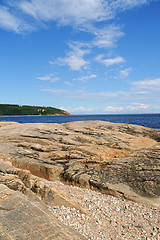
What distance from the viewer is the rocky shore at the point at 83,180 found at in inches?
248

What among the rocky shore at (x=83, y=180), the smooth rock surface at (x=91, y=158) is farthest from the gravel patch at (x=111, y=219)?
the smooth rock surface at (x=91, y=158)

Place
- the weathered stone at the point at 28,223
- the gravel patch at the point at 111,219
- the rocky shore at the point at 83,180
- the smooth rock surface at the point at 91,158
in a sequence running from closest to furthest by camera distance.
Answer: the weathered stone at the point at 28,223
the gravel patch at the point at 111,219
the rocky shore at the point at 83,180
the smooth rock surface at the point at 91,158

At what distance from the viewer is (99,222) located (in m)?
6.71

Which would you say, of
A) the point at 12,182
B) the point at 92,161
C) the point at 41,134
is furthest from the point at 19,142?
the point at 12,182

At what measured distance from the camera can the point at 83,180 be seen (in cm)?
1050

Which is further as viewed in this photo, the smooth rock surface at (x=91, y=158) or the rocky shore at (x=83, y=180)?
the smooth rock surface at (x=91, y=158)

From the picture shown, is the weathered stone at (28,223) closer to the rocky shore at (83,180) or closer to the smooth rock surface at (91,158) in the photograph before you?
the rocky shore at (83,180)

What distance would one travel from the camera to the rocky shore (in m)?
6.31

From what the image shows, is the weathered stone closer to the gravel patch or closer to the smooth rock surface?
the gravel patch

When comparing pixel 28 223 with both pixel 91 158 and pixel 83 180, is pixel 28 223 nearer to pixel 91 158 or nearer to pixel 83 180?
pixel 83 180

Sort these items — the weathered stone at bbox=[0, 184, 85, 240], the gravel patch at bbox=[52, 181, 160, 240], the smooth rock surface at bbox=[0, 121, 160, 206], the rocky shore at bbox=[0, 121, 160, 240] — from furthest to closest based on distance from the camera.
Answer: the smooth rock surface at bbox=[0, 121, 160, 206], the rocky shore at bbox=[0, 121, 160, 240], the gravel patch at bbox=[52, 181, 160, 240], the weathered stone at bbox=[0, 184, 85, 240]

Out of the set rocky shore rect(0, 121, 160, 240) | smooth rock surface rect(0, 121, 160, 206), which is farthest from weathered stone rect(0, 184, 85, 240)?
smooth rock surface rect(0, 121, 160, 206)

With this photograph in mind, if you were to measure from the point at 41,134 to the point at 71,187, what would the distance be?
342 inches

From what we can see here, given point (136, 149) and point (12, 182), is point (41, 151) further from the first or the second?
point (136, 149)
